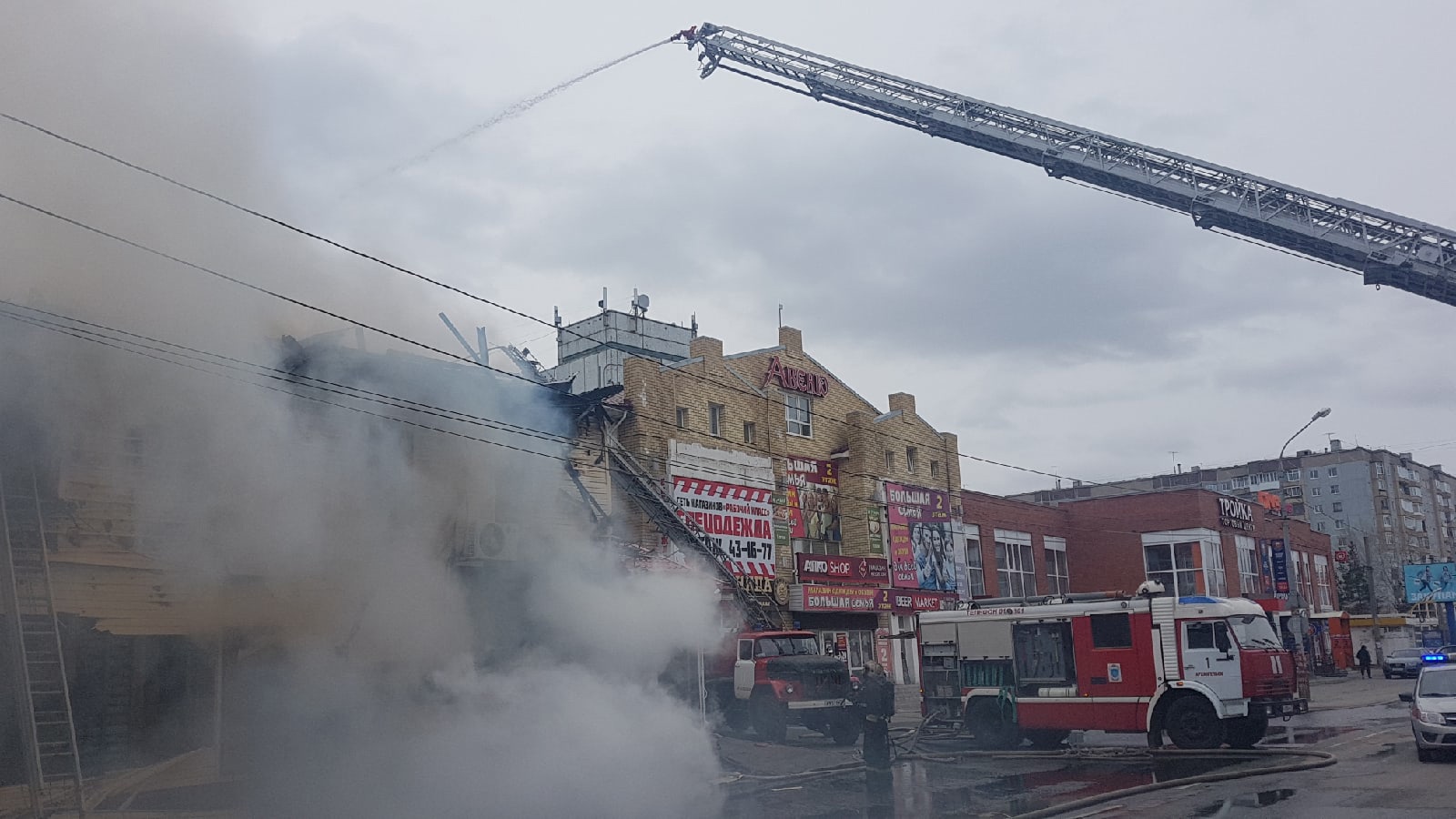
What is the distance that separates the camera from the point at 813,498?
33938 millimetres

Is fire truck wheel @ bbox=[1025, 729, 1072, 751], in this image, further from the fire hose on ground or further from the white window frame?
the white window frame

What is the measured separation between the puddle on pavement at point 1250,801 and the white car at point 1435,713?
2821 mm

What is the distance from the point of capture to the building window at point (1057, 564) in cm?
4447

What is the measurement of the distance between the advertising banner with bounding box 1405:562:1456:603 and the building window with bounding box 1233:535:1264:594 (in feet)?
26.3

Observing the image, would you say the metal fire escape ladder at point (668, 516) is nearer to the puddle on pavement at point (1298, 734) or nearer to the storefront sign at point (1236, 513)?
the puddle on pavement at point (1298, 734)

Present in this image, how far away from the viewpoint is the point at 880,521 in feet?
117

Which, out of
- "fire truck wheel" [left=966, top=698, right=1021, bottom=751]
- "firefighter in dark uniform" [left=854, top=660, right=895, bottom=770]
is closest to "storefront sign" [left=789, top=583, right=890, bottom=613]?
"fire truck wheel" [left=966, top=698, right=1021, bottom=751]

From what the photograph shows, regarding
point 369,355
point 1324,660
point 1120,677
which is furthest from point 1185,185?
point 1324,660

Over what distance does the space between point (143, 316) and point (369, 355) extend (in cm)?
321

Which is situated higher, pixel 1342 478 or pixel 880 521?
pixel 1342 478

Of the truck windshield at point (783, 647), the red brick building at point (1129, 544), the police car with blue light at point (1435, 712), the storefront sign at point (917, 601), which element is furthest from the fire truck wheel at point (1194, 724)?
the red brick building at point (1129, 544)

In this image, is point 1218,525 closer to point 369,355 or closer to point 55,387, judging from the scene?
point 369,355

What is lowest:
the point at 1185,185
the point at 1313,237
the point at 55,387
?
the point at 55,387

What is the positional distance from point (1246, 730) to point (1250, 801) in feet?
17.1
